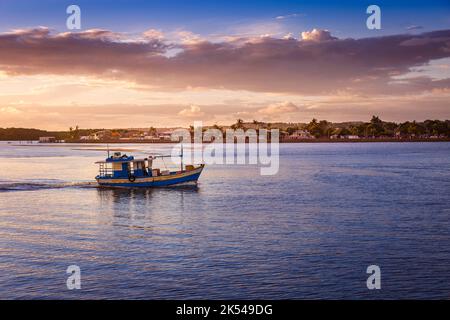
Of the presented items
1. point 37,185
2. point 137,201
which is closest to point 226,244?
point 137,201

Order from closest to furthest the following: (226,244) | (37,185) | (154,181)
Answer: (226,244) → (154,181) → (37,185)

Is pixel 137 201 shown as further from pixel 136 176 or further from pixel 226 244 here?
pixel 226 244

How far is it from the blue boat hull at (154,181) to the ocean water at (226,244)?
3.94 m

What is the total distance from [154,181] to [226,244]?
116 feet

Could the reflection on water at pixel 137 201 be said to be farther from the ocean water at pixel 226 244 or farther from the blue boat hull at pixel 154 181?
the blue boat hull at pixel 154 181

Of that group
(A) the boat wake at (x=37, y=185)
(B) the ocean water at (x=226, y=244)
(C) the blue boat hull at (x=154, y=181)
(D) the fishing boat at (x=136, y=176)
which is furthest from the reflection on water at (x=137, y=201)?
(A) the boat wake at (x=37, y=185)

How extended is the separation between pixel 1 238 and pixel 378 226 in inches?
1094

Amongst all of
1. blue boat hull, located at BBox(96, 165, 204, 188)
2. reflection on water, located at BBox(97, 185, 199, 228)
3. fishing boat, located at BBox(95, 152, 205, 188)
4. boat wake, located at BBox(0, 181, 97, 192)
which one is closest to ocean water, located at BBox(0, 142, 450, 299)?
reflection on water, located at BBox(97, 185, 199, 228)

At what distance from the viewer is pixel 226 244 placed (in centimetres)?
3259

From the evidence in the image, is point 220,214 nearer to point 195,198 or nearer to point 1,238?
point 195,198

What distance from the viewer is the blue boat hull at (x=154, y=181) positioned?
216 ft

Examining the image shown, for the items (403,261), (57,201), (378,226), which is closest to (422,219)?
(378,226)

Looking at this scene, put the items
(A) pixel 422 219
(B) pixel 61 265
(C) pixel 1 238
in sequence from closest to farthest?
(B) pixel 61 265 < (C) pixel 1 238 < (A) pixel 422 219
